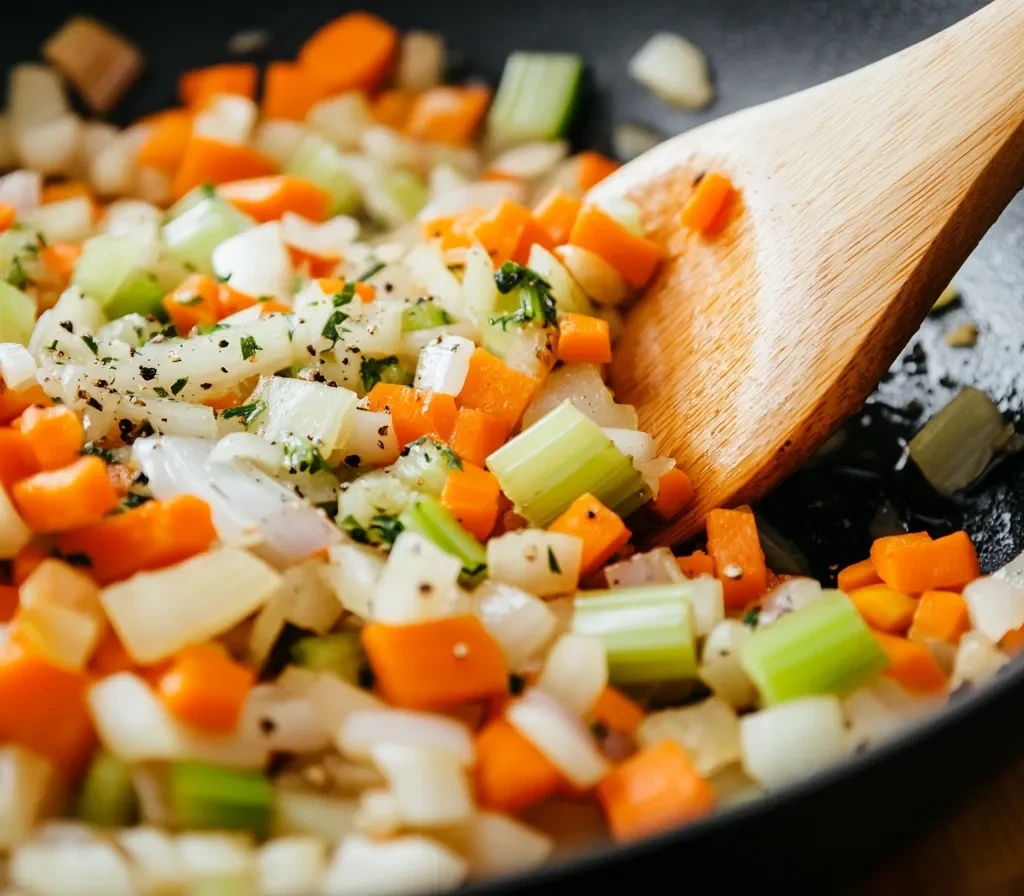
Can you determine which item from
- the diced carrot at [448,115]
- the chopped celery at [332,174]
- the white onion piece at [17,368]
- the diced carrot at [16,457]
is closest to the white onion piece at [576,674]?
the diced carrot at [16,457]

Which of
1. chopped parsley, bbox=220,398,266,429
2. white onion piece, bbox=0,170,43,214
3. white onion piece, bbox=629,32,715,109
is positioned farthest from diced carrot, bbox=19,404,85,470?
white onion piece, bbox=629,32,715,109

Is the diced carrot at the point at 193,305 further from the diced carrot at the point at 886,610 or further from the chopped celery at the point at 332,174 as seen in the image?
the diced carrot at the point at 886,610

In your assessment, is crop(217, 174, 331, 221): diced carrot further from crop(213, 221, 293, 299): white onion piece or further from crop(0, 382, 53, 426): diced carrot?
crop(0, 382, 53, 426): diced carrot

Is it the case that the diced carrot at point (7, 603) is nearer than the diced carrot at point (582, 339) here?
Yes

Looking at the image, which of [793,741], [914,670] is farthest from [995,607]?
[793,741]

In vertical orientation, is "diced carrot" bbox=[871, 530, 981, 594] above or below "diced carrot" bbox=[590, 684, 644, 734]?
above
